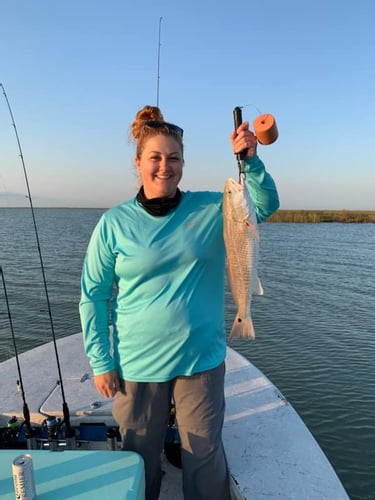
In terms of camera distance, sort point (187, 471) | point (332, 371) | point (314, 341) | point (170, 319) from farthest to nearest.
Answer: point (314, 341) < point (332, 371) < point (187, 471) < point (170, 319)

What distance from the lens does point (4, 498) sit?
173 cm

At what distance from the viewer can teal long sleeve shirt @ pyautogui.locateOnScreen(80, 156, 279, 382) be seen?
2209mm

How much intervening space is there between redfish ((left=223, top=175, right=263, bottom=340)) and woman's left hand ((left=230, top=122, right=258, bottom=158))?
16 centimetres

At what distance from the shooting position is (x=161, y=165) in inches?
89.2

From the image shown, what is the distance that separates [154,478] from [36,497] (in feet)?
3.00

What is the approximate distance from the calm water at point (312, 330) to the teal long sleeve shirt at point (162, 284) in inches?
158

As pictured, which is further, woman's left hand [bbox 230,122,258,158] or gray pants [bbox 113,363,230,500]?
gray pants [bbox 113,363,230,500]

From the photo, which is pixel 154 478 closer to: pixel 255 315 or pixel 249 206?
pixel 249 206

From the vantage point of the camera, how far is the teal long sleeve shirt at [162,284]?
2.21 meters

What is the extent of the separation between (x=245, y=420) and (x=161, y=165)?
248 centimetres

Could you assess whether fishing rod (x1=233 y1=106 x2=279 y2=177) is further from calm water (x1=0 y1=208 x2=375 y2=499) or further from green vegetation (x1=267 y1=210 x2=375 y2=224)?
green vegetation (x1=267 y1=210 x2=375 y2=224)

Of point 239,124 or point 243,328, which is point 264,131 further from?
point 243,328

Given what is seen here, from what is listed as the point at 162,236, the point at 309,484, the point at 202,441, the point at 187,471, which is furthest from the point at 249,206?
the point at 309,484

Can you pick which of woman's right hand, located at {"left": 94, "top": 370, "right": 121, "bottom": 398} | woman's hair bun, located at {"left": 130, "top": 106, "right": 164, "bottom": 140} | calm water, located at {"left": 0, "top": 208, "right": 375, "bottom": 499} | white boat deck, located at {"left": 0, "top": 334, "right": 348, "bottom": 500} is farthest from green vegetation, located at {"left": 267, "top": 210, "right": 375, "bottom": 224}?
woman's right hand, located at {"left": 94, "top": 370, "right": 121, "bottom": 398}
